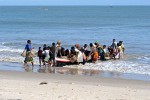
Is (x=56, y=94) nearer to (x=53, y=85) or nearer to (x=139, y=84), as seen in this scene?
(x=53, y=85)

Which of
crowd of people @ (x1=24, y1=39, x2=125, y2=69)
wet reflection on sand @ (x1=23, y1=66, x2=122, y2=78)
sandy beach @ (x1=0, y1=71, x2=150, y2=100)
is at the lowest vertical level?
sandy beach @ (x1=0, y1=71, x2=150, y2=100)

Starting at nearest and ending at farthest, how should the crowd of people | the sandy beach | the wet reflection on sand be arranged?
the sandy beach
the wet reflection on sand
the crowd of people

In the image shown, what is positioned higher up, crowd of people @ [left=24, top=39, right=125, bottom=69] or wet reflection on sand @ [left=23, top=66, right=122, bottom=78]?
crowd of people @ [left=24, top=39, right=125, bottom=69]

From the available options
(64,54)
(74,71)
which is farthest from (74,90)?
(64,54)

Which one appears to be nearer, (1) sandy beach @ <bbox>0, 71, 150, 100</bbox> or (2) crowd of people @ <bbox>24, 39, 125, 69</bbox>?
(1) sandy beach @ <bbox>0, 71, 150, 100</bbox>

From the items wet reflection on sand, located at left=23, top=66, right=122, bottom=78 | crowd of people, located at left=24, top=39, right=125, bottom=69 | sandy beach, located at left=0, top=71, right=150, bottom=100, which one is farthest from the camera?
crowd of people, located at left=24, top=39, right=125, bottom=69

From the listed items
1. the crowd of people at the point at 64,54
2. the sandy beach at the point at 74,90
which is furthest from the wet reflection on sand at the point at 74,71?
the sandy beach at the point at 74,90

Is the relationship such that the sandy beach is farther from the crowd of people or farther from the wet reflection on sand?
the crowd of people

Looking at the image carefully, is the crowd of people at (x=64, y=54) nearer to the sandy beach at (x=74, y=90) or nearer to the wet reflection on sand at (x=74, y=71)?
the wet reflection on sand at (x=74, y=71)

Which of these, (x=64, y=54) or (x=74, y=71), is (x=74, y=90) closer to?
(x=74, y=71)

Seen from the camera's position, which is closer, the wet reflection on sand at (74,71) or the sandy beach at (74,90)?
the sandy beach at (74,90)

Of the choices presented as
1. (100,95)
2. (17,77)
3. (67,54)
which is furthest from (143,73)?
(100,95)

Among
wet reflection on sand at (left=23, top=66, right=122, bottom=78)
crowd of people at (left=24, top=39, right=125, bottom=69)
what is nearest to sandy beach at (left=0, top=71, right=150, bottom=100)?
wet reflection on sand at (left=23, top=66, right=122, bottom=78)

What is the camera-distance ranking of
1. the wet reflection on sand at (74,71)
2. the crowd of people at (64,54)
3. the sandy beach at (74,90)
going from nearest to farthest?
1. the sandy beach at (74,90)
2. the wet reflection on sand at (74,71)
3. the crowd of people at (64,54)
